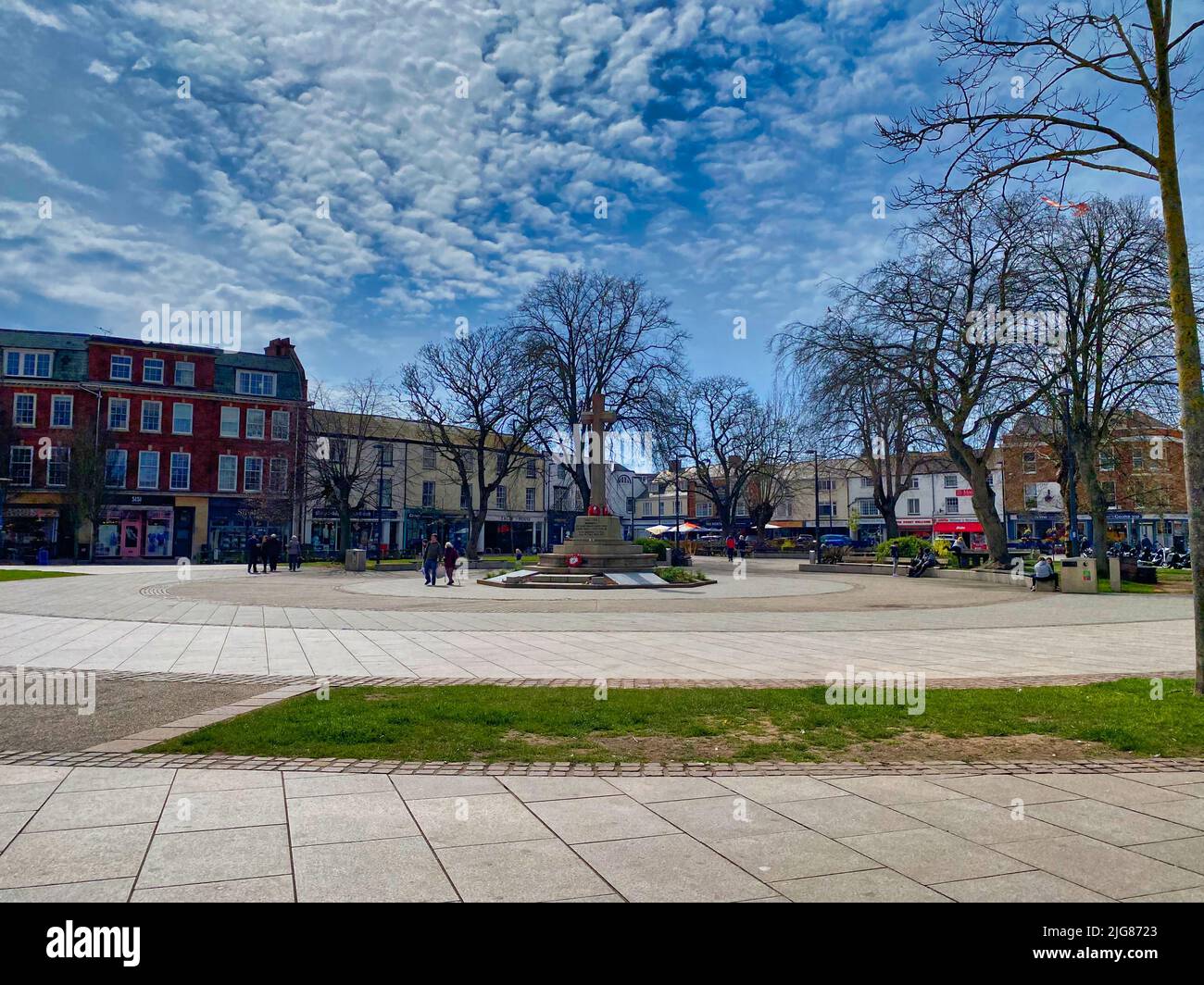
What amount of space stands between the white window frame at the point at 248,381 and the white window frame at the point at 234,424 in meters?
1.30

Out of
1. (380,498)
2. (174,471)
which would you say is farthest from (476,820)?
(174,471)

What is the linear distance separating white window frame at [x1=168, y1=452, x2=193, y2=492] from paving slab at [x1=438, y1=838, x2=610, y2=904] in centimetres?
5430

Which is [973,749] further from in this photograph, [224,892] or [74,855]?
[74,855]

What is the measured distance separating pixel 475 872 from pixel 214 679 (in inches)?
268

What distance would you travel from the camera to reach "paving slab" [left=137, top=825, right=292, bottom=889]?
12.1 ft

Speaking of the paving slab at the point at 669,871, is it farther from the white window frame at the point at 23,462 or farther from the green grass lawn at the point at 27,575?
the white window frame at the point at 23,462

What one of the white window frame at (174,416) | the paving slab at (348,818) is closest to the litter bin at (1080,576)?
the paving slab at (348,818)

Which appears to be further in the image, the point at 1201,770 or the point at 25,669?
the point at 25,669

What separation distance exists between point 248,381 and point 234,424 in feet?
10.7

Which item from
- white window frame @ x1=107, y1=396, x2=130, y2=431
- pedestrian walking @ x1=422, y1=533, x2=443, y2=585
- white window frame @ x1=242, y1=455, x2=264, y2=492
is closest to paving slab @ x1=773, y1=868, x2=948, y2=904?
pedestrian walking @ x1=422, y1=533, x2=443, y2=585
